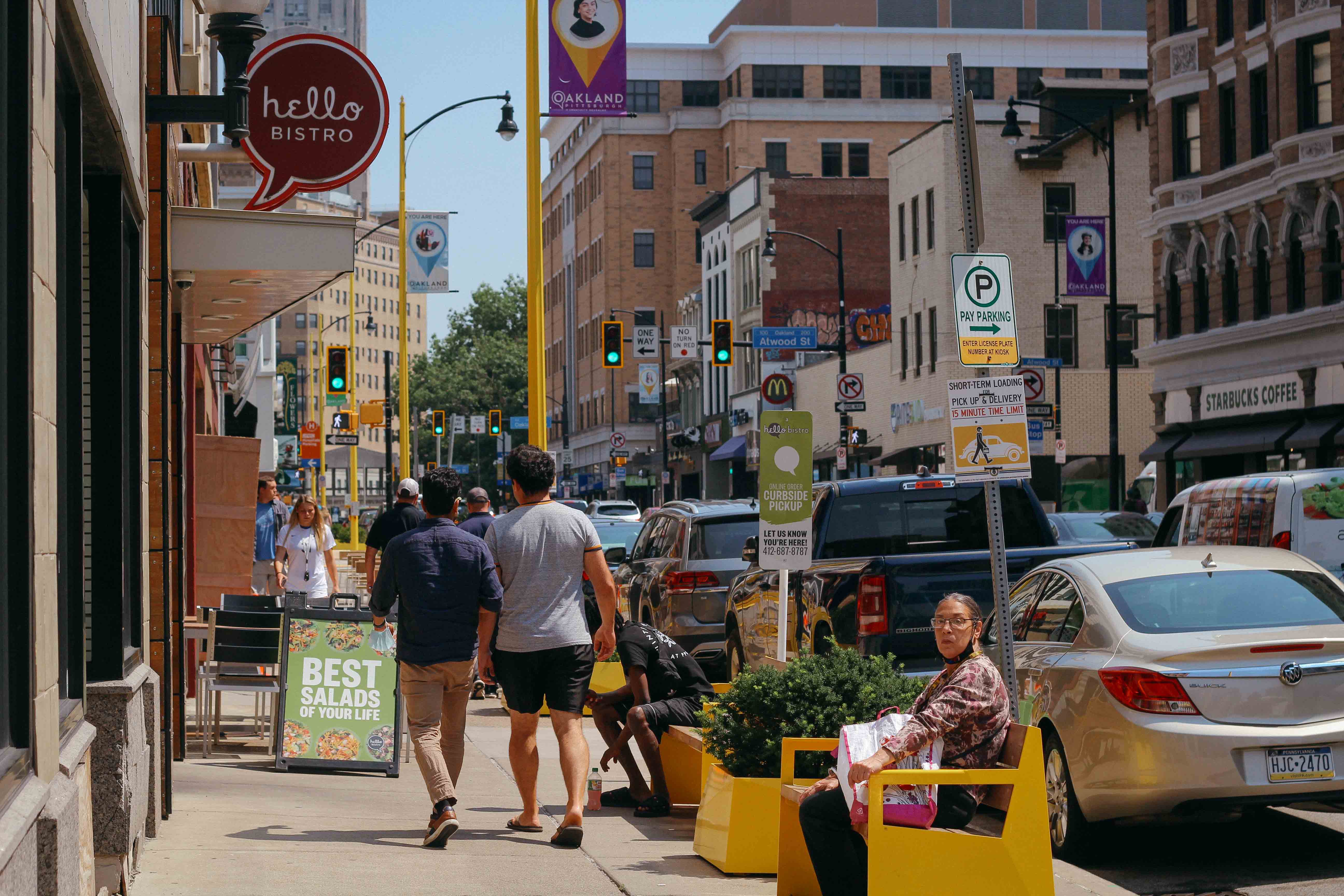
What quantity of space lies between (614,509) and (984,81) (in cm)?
5260

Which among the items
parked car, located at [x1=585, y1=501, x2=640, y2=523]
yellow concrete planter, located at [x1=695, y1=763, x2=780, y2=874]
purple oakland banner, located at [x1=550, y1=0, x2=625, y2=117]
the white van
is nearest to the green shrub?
yellow concrete planter, located at [x1=695, y1=763, x2=780, y2=874]

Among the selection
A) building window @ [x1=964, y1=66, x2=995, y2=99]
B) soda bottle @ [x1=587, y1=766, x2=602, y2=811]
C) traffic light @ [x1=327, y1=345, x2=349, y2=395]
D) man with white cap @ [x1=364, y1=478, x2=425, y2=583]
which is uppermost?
building window @ [x1=964, y1=66, x2=995, y2=99]

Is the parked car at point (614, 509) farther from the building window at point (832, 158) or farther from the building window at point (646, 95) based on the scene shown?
the building window at point (646, 95)

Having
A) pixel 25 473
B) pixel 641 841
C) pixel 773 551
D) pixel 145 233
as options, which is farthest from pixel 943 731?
pixel 773 551

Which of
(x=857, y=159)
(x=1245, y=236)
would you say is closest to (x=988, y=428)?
(x=1245, y=236)

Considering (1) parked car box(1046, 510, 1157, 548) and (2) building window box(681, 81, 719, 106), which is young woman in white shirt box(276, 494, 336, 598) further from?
(2) building window box(681, 81, 719, 106)

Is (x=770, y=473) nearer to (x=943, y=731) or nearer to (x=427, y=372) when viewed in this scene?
(x=943, y=731)

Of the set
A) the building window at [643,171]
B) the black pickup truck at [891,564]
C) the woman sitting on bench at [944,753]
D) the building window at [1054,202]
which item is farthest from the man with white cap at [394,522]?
the building window at [643,171]

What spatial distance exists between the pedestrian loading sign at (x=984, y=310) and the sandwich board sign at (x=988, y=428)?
0.18m

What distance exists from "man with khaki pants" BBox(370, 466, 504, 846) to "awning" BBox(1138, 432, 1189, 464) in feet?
120

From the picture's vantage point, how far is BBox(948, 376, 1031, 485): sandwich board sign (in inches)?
344

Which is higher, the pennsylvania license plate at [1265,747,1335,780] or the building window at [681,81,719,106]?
the building window at [681,81,719,106]

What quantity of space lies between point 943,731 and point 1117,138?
166 ft

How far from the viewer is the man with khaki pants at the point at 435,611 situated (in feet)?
29.3
